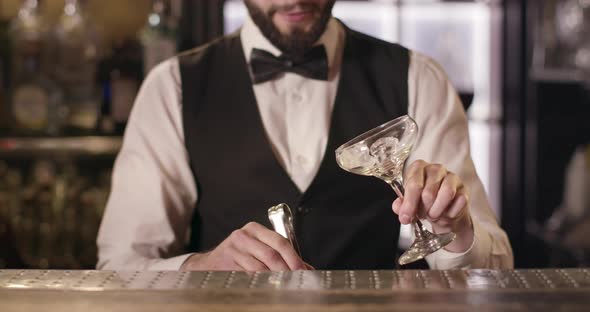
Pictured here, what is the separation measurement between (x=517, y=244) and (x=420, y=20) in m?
1.22

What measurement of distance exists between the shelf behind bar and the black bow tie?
1182mm

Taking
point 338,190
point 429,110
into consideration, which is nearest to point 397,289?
point 338,190

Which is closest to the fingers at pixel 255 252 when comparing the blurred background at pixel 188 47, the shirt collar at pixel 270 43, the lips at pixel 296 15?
the lips at pixel 296 15

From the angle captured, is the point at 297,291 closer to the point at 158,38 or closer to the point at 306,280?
the point at 306,280

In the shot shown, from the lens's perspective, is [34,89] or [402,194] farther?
[34,89]

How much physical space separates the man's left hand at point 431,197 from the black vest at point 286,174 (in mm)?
430

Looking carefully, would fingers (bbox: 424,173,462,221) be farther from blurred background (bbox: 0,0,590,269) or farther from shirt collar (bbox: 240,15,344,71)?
blurred background (bbox: 0,0,590,269)

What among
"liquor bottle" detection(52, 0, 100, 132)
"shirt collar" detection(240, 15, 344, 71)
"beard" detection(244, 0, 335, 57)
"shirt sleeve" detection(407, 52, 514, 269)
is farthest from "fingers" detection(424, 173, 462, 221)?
"liquor bottle" detection(52, 0, 100, 132)

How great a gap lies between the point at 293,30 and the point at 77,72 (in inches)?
55.4

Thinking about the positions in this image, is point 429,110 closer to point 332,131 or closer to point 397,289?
point 332,131

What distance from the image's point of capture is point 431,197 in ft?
4.29

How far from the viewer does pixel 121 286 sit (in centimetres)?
96

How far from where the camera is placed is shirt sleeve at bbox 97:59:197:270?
1.83 m

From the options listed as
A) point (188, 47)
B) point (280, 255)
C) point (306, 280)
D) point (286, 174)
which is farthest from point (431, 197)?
point (188, 47)
